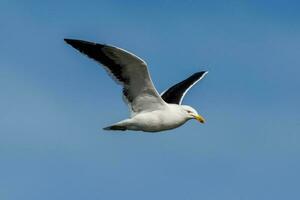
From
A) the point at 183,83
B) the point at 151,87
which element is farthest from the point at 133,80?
the point at 183,83

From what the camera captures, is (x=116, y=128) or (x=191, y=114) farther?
(x=191, y=114)

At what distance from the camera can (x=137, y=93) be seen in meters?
36.4

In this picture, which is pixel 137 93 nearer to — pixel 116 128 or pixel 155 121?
pixel 155 121

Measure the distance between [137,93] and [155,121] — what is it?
1219 mm

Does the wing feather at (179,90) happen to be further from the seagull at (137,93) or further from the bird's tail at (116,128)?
the bird's tail at (116,128)

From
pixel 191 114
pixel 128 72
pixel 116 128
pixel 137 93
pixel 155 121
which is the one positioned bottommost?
pixel 116 128

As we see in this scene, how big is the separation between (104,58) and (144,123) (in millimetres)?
2533

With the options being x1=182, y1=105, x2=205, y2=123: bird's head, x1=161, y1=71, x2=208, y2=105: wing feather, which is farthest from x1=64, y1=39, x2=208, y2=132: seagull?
x1=161, y1=71, x2=208, y2=105: wing feather

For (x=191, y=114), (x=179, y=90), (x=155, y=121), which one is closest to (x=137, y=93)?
(x=155, y=121)

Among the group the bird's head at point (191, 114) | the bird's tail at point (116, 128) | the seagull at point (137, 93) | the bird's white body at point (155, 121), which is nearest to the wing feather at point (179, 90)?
the bird's head at point (191, 114)

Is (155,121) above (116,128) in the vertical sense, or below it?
above

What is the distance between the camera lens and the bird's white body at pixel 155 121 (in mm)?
35938

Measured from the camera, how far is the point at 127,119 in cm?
3631

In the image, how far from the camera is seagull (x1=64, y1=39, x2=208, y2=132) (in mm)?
35312
